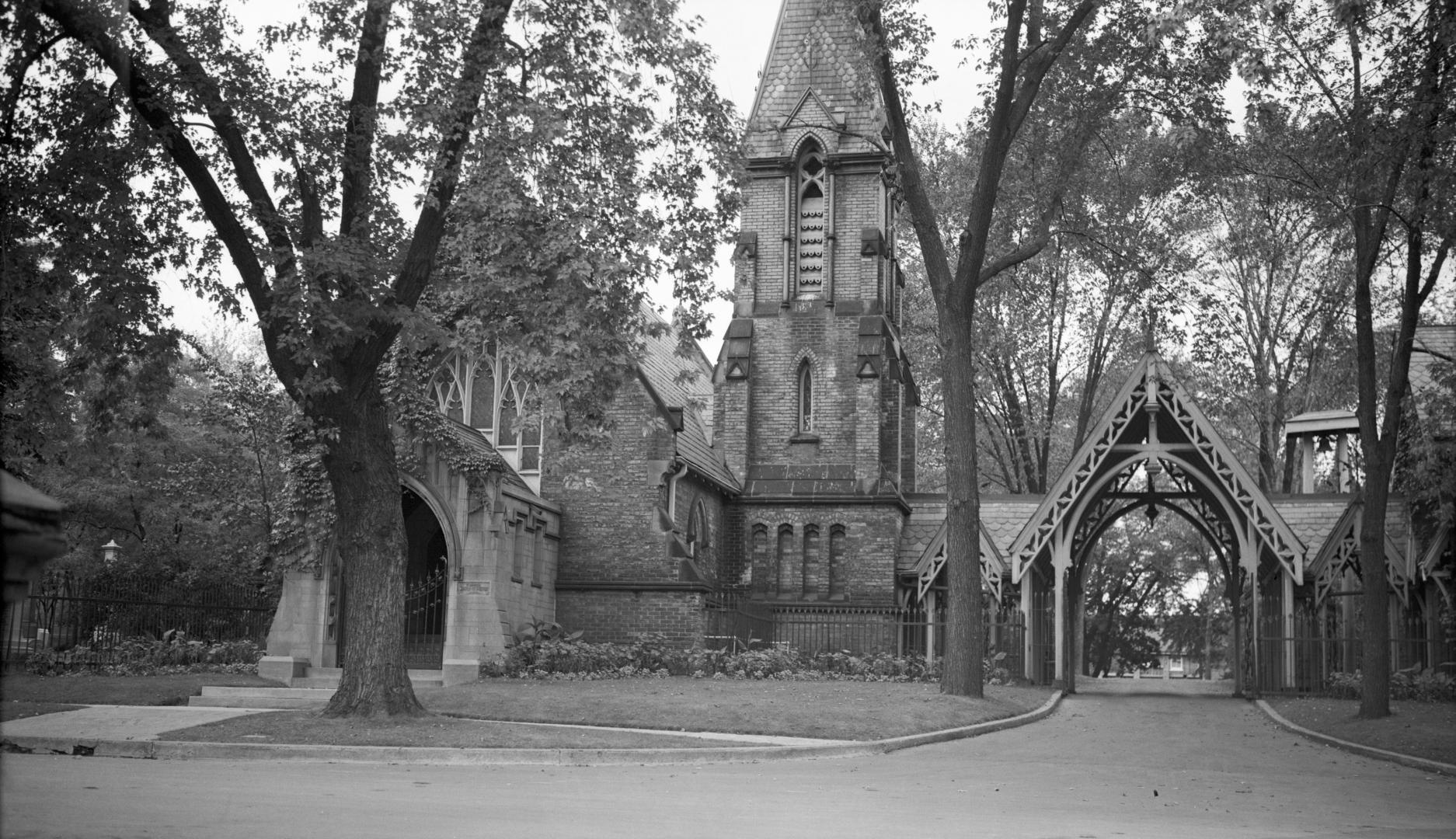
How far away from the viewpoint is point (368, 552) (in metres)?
16.9

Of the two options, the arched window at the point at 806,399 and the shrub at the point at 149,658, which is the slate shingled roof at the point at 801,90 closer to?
the arched window at the point at 806,399

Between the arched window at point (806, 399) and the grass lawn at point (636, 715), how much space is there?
9.79 m

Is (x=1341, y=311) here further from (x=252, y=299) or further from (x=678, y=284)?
(x=252, y=299)

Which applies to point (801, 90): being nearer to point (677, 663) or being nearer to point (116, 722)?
point (677, 663)

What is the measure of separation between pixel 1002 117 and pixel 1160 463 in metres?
10.5

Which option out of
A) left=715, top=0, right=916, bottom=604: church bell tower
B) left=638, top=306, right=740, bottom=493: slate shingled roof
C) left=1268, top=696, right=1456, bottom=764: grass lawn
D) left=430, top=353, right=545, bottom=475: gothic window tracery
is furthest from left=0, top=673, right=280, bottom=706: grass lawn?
left=1268, top=696, right=1456, bottom=764: grass lawn

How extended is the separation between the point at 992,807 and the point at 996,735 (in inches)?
346

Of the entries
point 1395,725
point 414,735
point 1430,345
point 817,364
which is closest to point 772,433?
point 817,364

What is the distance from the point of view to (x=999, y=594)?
101 feet

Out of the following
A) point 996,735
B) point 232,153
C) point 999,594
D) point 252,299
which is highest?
point 232,153

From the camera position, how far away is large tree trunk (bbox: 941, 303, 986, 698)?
71.3 ft

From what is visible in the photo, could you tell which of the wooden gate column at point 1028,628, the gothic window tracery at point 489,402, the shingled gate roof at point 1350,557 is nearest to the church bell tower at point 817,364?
the wooden gate column at point 1028,628

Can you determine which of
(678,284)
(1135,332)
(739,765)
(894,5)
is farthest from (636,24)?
(1135,332)

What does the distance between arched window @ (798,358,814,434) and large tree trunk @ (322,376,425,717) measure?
17355mm
